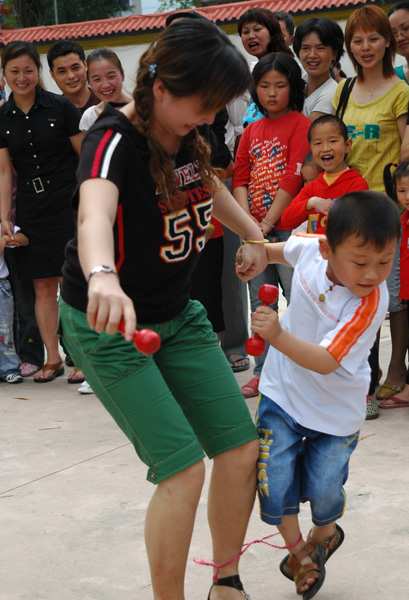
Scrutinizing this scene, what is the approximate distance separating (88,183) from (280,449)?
3.41ft

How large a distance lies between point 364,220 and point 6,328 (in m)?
3.88

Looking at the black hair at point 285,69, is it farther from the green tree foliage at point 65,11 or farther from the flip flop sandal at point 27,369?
the green tree foliage at point 65,11

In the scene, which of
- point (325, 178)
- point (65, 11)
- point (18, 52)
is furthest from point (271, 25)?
point (65, 11)

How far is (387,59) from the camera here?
465 cm

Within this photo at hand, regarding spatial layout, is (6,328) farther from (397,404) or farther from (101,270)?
(101,270)

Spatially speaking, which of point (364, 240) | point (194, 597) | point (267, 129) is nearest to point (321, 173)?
point (267, 129)

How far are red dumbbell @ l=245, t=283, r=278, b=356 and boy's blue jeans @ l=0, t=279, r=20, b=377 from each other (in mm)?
3614

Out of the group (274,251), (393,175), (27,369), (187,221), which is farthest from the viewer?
(27,369)

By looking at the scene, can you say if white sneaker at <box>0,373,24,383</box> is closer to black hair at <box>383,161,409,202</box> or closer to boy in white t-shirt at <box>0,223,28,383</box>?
boy in white t-shirt at <box>0,223,28,383</box>

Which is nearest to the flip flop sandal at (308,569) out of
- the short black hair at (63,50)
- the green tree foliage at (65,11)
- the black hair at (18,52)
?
the black hair at (18,52)

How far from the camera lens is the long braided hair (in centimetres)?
206

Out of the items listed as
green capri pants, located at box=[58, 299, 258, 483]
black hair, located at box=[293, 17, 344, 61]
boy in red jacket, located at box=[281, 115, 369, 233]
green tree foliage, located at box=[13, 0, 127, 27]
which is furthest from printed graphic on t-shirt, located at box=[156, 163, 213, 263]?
green tree foliage, located at box=[13, 0, 127, 27]

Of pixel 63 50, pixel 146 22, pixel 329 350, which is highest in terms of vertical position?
pixel 146 22

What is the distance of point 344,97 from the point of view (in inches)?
185
